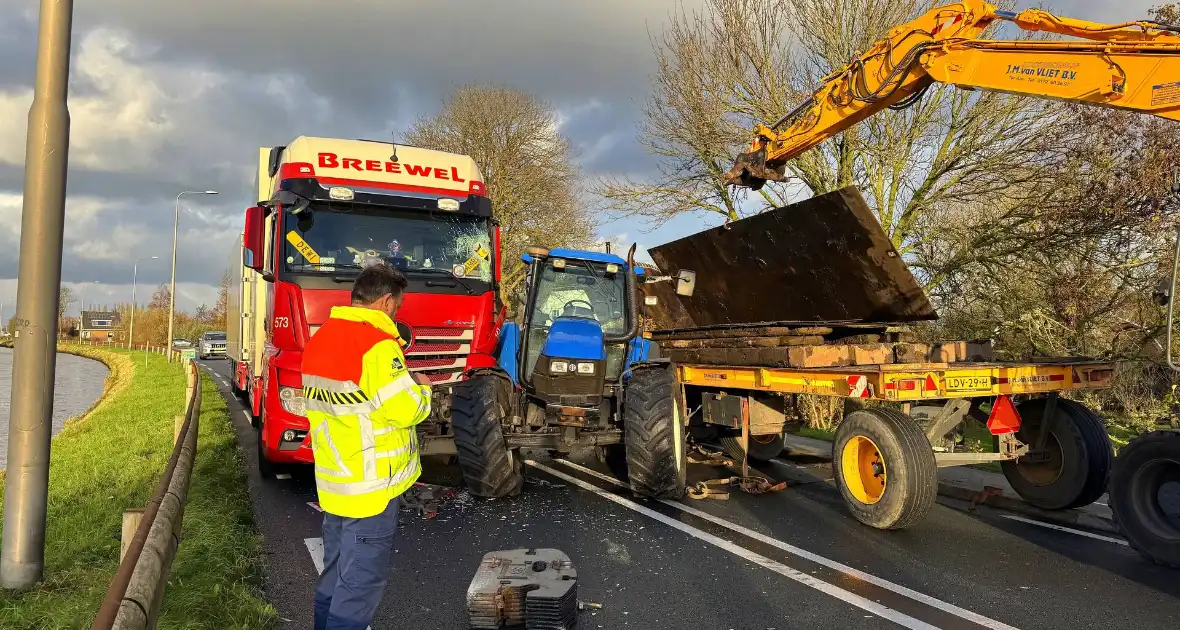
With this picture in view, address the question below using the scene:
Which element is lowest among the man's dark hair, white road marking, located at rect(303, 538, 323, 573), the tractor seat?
white road marking, located at rect(303, 538, 323, 573)

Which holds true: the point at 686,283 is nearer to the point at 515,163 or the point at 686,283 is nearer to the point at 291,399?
the point at 291,399

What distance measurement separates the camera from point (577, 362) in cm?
686

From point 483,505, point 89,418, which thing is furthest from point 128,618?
point 89,418

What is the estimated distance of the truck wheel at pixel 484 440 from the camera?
652 cm

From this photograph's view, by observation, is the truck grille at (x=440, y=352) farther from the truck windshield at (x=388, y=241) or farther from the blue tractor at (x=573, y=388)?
the truck windshield at (x=388, y=241)

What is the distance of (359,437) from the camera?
10.3 ft

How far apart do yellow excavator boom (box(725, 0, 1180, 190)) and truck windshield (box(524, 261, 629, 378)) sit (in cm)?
180

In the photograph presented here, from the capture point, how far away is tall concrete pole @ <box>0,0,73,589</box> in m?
4.32

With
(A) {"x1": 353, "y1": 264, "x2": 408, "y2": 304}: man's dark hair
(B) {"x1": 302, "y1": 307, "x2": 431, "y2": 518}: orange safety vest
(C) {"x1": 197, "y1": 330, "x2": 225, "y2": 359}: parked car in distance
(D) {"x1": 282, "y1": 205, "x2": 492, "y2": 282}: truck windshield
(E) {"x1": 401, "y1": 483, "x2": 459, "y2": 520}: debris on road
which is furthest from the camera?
(C) {"x1": 197, "y1": 330, "x2": 225, "y2": 359}: parked car in distance

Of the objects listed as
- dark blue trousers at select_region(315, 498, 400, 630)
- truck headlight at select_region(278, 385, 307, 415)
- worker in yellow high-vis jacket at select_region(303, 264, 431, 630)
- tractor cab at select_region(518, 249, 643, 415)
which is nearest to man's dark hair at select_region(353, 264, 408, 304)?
worker in yellow high-vis jacket at select_region(303, 264, 431, 630)

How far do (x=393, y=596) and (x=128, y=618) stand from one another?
65.5 inches

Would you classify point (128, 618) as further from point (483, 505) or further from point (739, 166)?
point (739, 166)

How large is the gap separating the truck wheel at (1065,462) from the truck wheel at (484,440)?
14.6 ft

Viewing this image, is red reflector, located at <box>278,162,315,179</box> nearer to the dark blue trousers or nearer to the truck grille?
the truck grille
